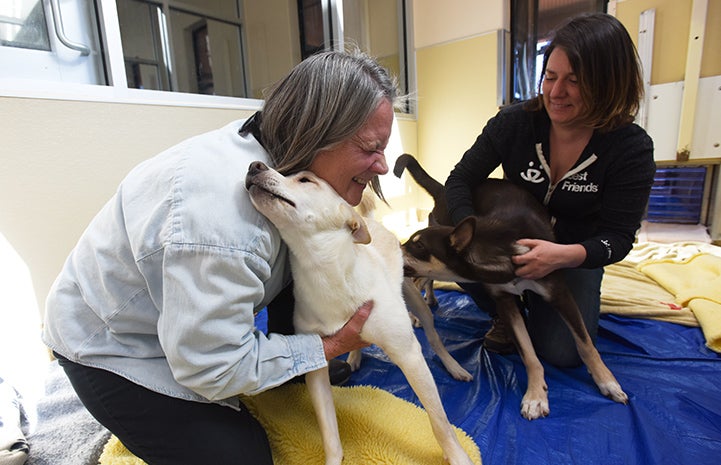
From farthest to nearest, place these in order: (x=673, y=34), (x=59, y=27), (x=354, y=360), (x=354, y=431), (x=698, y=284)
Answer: (x=673, y=34) < (x=698, y=284) < (x=59, y=27) < (x=354, y=360) < (x=354, y=431)

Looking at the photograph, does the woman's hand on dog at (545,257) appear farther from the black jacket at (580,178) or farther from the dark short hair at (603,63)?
the dark short hair at (603,63)

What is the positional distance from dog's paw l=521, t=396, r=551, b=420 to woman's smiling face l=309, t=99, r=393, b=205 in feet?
3.52

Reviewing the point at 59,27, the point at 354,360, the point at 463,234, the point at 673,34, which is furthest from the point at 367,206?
the point at 673,34

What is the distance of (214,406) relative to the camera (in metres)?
1.13

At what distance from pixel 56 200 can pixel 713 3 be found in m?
5.20

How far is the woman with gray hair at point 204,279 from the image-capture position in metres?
0.87

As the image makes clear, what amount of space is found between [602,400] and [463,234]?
2.81 ft

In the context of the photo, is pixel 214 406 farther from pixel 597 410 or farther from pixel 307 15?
pixel 307 15

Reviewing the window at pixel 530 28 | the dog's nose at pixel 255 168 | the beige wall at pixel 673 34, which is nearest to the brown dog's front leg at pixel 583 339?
the dog's nose at pixel 255 168

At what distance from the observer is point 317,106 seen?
1.03 m

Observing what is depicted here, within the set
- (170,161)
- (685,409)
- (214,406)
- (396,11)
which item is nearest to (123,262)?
(170,161)

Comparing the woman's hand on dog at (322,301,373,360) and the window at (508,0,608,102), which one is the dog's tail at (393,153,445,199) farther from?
the window at (508,0,608,102)

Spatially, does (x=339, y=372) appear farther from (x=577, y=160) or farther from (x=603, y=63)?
(x=603, y=63)

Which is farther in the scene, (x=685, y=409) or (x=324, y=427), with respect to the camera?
(x=685, y=409)
